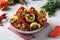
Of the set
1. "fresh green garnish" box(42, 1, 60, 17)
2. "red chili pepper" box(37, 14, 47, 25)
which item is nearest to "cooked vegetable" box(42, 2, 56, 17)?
"fresh green garnish" box(42, 1, 60, 17)

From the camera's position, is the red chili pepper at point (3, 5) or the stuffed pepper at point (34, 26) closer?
the stuffed pepper at point (34, 26)

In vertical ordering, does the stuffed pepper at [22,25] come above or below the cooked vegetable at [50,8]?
below

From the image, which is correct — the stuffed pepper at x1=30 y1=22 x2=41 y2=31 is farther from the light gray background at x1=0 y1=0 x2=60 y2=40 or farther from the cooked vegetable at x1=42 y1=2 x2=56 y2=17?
the cooked vegetable at x1=42 y1=2 x2=56 y2=17

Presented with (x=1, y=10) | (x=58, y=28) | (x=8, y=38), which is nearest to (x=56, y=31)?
(x=58, y=28)

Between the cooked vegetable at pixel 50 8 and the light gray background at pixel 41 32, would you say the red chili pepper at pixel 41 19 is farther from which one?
the cooked vegetable at pixel 50 8

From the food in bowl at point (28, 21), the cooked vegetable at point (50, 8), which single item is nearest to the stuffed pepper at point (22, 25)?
the food in bowl at point (28, 21)

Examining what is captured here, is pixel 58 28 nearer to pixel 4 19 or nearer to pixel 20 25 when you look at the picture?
pixel 20 25

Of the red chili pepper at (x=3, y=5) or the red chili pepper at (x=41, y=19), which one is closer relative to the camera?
the red chili pepper at (x=41, y=19)

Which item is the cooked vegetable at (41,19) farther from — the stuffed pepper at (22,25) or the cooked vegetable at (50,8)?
the cooked vegetable at (50,8)

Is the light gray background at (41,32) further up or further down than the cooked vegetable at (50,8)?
further down

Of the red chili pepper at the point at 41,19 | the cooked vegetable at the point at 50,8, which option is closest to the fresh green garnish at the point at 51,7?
the cooked vegetable at the point at 50,8
